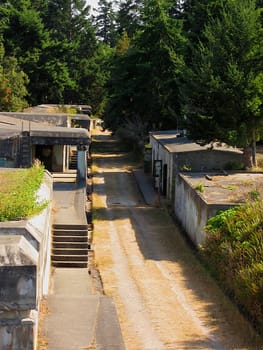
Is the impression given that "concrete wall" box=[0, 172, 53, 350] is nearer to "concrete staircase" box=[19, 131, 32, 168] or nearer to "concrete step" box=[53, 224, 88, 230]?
"concrete step" box=[53, 224, 88, 230]

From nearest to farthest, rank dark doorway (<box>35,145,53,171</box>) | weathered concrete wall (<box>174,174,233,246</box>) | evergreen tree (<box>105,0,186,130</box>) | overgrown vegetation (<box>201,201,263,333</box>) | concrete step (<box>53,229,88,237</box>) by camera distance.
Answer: overgrown vegetation (<box>201,201,263,333</box>)
concrete step (<box>53,229,88,237</box>)
weathered concrete wall (<box>174,174,233,246</box>)
dark doorway (<box>35,145,53,171</box>)
evergreen tree (<box>105,0,186,130</box>)

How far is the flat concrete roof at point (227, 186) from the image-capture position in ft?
69.3

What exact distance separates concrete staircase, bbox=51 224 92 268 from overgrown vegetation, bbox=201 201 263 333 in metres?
3.74

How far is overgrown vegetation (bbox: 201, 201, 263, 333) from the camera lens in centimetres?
1370

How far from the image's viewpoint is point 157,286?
57.9 ft

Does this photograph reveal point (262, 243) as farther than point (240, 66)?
No

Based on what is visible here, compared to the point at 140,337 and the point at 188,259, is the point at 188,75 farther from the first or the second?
the point at 140,337

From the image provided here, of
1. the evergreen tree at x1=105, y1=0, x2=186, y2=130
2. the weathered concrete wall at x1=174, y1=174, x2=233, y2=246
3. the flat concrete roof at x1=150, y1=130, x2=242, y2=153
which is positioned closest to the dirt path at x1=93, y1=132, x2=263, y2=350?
the weathered concrete wall at x1=174, y1=174, x2=233, y2=246

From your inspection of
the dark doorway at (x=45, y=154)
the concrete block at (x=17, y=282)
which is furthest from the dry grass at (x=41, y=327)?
the dark doorway at (x=45, y=154)

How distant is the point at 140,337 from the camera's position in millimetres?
13219

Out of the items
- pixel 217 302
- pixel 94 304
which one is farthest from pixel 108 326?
pixel 217 302

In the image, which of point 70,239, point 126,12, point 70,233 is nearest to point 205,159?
point 70,233

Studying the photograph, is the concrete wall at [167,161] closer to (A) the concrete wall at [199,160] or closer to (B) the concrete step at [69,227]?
(A) the concrete wall at [199,160]

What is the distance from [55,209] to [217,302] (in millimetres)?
8093
